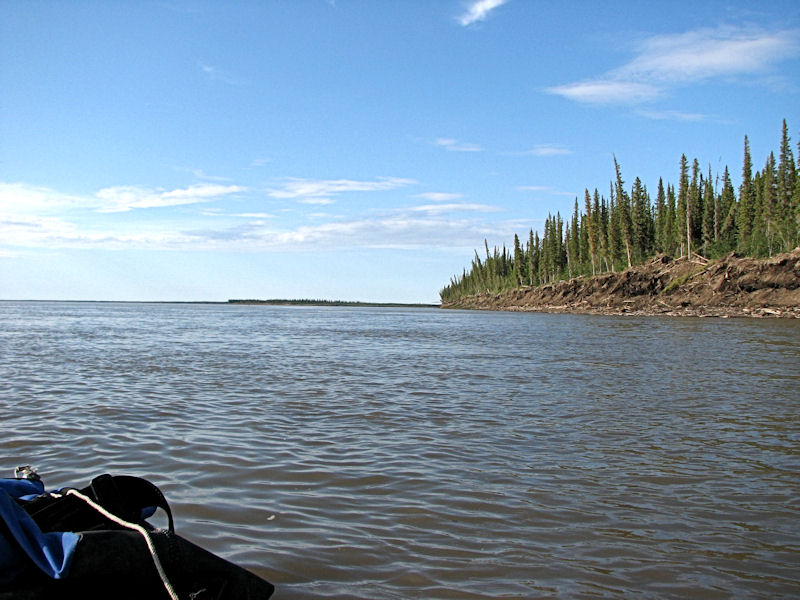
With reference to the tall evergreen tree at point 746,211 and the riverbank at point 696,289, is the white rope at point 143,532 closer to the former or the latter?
the riverbank at point 696,289

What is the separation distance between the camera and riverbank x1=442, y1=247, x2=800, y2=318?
53.7 m

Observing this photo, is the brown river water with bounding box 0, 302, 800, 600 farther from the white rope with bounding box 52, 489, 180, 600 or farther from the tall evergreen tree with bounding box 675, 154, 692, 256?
the tall evergreen tree with bounding box 675, 154, 692, 256

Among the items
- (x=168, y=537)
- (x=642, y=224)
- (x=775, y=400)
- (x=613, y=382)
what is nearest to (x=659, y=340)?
(x=613, y=382)

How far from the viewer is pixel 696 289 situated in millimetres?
64125

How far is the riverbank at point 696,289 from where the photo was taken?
176ft

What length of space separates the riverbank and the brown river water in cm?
4714

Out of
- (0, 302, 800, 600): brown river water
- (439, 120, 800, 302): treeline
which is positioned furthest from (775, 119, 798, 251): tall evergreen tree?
(0, 302, 800, 600): brown river water

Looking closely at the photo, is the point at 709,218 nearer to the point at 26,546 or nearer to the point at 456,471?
the point at 456,471

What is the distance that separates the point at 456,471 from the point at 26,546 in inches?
179

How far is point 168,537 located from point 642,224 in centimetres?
9816

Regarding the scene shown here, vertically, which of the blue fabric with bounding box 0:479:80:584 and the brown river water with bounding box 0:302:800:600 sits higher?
the blue fabric with bounding box 0:479:80:584

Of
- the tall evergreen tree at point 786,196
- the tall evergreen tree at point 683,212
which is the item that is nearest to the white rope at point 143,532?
the tall evergreen tree at point 786,196

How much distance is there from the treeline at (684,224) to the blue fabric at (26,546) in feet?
253

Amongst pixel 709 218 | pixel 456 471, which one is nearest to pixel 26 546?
pixel 456 471
